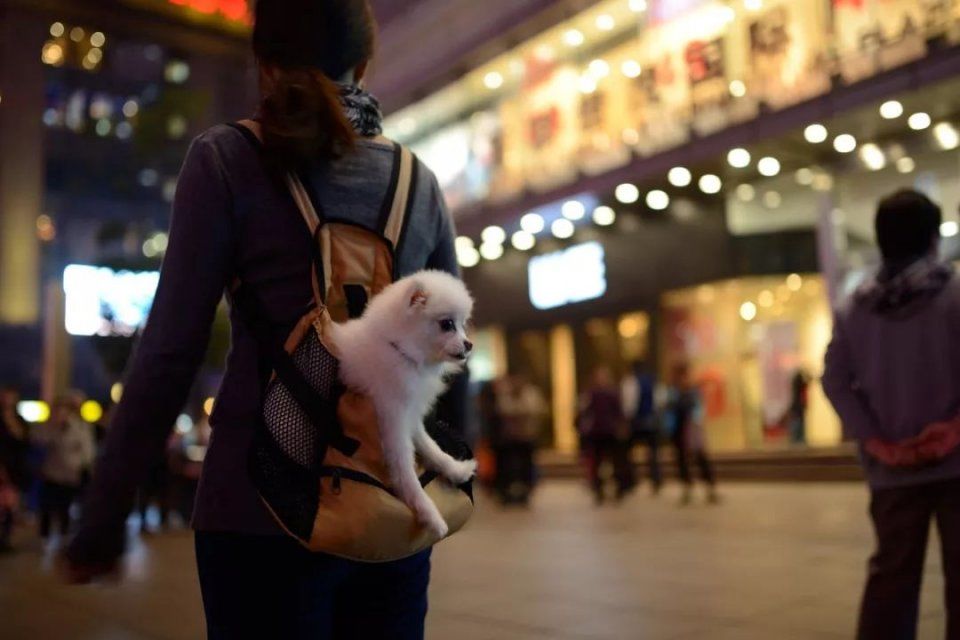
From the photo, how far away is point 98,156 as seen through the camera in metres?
38.8

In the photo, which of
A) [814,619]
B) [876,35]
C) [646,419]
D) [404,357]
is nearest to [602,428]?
[646,419]

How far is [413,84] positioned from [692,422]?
507 inches

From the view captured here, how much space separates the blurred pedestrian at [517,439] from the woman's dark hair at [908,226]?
34.2ft

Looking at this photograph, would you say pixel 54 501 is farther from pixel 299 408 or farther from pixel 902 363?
pixel 299 408

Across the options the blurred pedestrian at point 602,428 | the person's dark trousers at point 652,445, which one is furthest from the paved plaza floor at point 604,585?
the person's dark trousers at point 652,445

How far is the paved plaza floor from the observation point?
5141 millimetres

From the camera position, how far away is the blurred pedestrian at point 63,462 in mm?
11273

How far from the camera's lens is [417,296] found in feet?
4.70

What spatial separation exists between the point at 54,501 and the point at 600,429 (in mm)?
7263

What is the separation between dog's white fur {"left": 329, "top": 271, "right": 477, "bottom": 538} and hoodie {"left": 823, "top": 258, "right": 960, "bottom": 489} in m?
2.27

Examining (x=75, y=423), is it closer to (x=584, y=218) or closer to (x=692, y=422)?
(x=692, y=422)

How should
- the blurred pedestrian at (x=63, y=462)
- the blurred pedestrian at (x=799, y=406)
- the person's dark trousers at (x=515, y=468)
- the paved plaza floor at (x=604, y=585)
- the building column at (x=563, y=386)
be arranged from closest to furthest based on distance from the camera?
1. the paved plaza floor at (x=604, y=585)
2. the blurred pedestrian at (x=63, y=462)
3. the person's dark trousers at (x=515, y=468)
4. the blurred pedestrian at (x=799, y=406)
5. the building column at (x=563, y=386)

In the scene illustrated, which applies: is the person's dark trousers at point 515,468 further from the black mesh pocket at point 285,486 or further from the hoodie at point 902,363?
the black mesh pocket at point 285,486

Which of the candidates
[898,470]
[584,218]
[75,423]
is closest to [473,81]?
[584,218]
